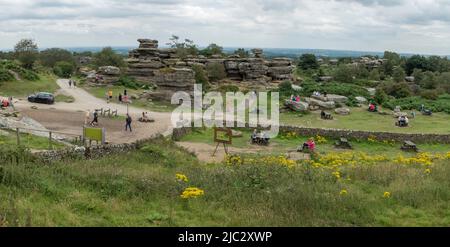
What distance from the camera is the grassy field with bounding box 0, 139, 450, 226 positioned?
869 centimetres

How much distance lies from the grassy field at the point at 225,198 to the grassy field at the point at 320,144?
34.8 feet

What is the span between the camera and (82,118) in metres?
28.2

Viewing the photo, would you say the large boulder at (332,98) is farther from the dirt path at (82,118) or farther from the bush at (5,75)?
the bush at (5,75)

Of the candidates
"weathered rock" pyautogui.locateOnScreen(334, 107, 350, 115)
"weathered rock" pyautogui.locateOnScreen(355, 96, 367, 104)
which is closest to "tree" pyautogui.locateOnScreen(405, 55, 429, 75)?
"weathered rock" pyautogui.locateOnScreen(355, 96, 367, 104)

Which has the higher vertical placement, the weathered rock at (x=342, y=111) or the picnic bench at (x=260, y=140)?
the weathered rock at (x=342, y=111)

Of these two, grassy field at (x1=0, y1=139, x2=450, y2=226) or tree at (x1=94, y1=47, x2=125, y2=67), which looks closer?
grassy field at (x1=0, y1=139, x2=450, y2=226)

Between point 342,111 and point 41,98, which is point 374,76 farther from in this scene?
point 41,98

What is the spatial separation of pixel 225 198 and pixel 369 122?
2538cm

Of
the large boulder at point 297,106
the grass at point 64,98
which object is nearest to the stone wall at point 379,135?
the large boulder at point 297,106

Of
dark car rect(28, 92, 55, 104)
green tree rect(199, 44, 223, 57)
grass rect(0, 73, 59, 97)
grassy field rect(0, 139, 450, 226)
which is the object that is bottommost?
grassy field rect(0, 139, 450, 226)

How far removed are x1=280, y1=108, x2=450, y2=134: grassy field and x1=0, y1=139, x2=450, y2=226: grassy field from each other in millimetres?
17928

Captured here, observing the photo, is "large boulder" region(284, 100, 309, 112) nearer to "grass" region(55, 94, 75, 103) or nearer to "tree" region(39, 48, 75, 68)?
"grass" region(55, 94, 75, 103)

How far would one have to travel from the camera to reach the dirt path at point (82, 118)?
78.8 feet
